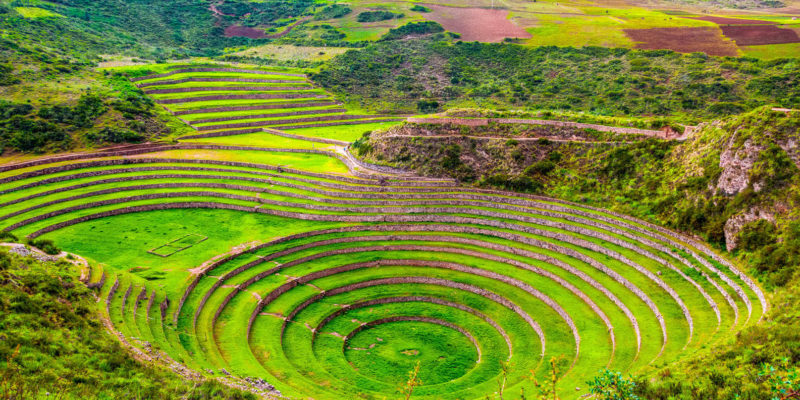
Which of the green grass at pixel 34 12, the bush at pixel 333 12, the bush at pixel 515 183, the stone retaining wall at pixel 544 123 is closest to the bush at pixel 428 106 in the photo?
the stone retaining wall at pixel 544 123

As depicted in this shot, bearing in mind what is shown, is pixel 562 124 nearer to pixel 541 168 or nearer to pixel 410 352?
pixel 541 168

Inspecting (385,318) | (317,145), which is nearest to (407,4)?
(317,145)

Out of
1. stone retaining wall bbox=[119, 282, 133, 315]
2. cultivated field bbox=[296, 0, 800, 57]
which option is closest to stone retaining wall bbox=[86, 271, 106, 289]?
stone retaining wall bbox=[119, 282, 133, 315]

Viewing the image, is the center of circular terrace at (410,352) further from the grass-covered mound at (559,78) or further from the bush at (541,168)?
the grass-covered mound at (559,78)

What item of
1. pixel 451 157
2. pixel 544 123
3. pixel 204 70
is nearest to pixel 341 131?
pixel 451 157

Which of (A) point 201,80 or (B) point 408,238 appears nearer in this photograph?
(B) point 408,238

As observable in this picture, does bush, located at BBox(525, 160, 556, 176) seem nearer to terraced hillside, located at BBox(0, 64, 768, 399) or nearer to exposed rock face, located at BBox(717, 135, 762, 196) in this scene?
terraced hillside, located at BBox(0, 64, 768, 399)
